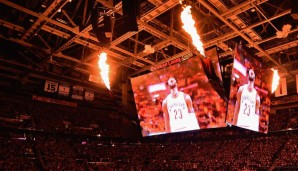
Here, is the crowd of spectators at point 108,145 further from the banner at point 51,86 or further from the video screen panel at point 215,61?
the video screen panel at point 215,61

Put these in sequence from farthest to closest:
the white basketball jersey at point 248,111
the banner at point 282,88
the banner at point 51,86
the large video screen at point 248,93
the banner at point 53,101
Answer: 1. the banner at point 53,101
2. the banner at point 51,86
3. the banner at point 282,88
4. the white basketball jersey at point 248,111
5. the large video screen at point 248,93

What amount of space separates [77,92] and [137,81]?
700 centimetres

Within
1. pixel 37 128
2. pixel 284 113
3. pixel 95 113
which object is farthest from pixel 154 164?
pixel 284 113

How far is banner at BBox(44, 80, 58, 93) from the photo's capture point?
15268mm

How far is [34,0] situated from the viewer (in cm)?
942

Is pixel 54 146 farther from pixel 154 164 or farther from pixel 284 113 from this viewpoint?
pixel 284 113

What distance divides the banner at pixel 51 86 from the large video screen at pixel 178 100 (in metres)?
6.66

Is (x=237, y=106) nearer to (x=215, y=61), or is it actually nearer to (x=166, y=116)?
(x=215, y=61)

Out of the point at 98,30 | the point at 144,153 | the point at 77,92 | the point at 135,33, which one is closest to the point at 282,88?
the point at 135,33

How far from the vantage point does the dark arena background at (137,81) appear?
8.74m

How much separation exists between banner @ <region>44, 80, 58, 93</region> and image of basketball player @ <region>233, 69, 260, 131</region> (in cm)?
1090

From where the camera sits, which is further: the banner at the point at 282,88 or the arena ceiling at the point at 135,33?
the banner at the point at 282,88

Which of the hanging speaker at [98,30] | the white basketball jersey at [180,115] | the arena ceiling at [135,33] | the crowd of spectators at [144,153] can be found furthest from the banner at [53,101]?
the hanging speaker at [98,30]

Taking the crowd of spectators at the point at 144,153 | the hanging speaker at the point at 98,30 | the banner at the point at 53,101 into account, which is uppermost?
the hanging speaker at the point at 98,30
